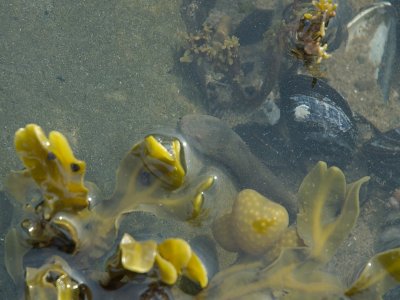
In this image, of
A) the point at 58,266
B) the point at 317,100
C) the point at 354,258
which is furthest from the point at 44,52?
the point at 354,258

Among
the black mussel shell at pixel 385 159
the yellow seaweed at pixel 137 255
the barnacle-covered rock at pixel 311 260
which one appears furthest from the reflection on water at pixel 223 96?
the yellow seaweed at pixel 137 255

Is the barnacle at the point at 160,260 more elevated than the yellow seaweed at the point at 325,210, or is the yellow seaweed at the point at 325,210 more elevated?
the barnacle at the point at 160,260

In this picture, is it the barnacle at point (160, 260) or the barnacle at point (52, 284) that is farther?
the barnacle at point (52, 284)

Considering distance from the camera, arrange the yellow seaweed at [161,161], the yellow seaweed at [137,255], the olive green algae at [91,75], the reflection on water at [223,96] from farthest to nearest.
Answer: the olive green algae at [91,75] → the reflection on water at [223,96] → the yellow seaweed at [161,161] → the yellow seaweed at [137,255]

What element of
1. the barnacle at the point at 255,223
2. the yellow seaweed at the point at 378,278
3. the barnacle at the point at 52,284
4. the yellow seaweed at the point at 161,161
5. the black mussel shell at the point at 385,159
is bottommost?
the black mussel shell at the point at 385,159

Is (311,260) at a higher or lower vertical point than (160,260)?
lower

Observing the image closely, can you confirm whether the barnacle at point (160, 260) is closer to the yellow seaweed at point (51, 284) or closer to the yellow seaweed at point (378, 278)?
the yellow seaweed at point (51, 284)

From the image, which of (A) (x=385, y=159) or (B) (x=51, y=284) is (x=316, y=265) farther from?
(A) (x=385, y=159)

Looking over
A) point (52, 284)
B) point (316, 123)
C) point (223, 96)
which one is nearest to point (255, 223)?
point (52, 284)

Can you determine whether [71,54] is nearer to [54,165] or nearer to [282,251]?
[54,165]
